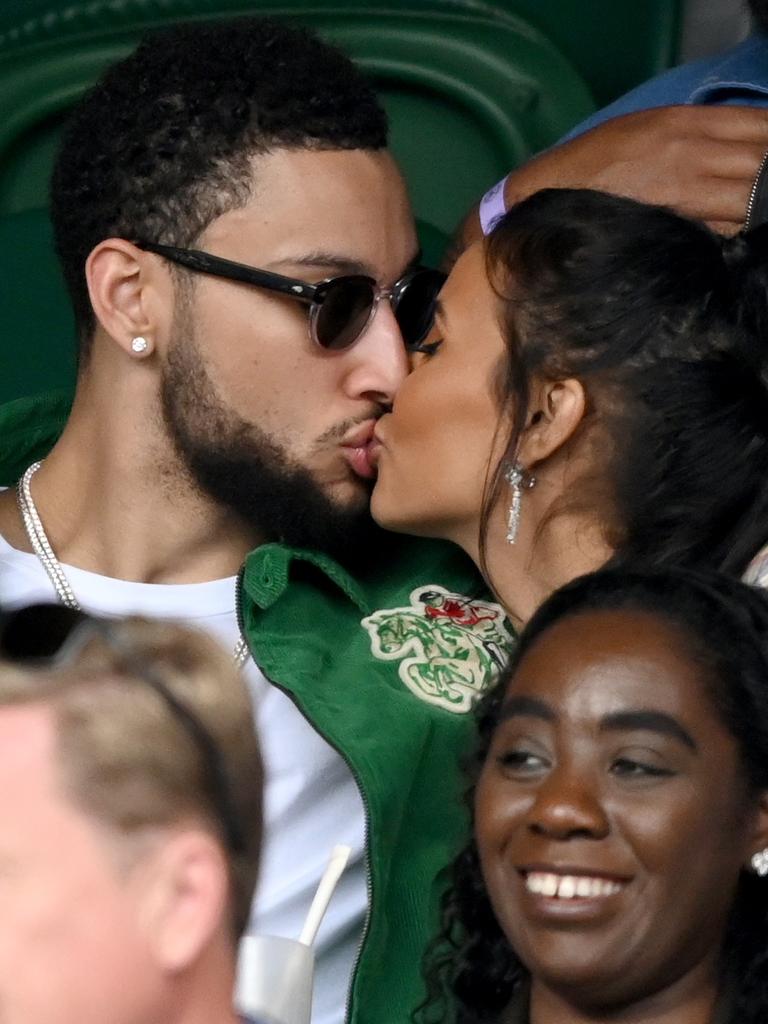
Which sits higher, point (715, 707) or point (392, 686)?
point (715, 707)

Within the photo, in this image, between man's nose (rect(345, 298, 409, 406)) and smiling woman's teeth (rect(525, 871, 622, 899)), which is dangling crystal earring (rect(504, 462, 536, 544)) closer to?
man's nose (rect(345, 298, 409, 406))

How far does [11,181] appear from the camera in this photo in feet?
9.39

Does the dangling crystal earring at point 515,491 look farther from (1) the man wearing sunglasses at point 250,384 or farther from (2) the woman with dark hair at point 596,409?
(1) the man wearing sunglasses at point 250,384

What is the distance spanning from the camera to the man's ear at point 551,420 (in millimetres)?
1765

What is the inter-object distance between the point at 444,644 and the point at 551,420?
0.28m

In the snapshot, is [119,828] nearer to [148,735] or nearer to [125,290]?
[148,735]

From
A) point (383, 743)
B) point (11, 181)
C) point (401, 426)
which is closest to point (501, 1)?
point (11, 181)

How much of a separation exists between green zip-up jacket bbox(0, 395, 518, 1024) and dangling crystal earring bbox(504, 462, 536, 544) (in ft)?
0.57

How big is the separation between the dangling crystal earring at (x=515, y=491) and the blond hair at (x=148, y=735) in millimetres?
948

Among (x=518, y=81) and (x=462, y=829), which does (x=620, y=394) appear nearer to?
(x=462, y=829)

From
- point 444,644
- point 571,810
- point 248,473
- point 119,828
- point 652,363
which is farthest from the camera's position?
point 248,473

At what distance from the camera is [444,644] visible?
190 centimetres

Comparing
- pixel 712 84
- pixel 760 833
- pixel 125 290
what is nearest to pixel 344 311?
pixel 125 290

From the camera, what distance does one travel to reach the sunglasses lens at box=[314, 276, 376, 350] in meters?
1.98
